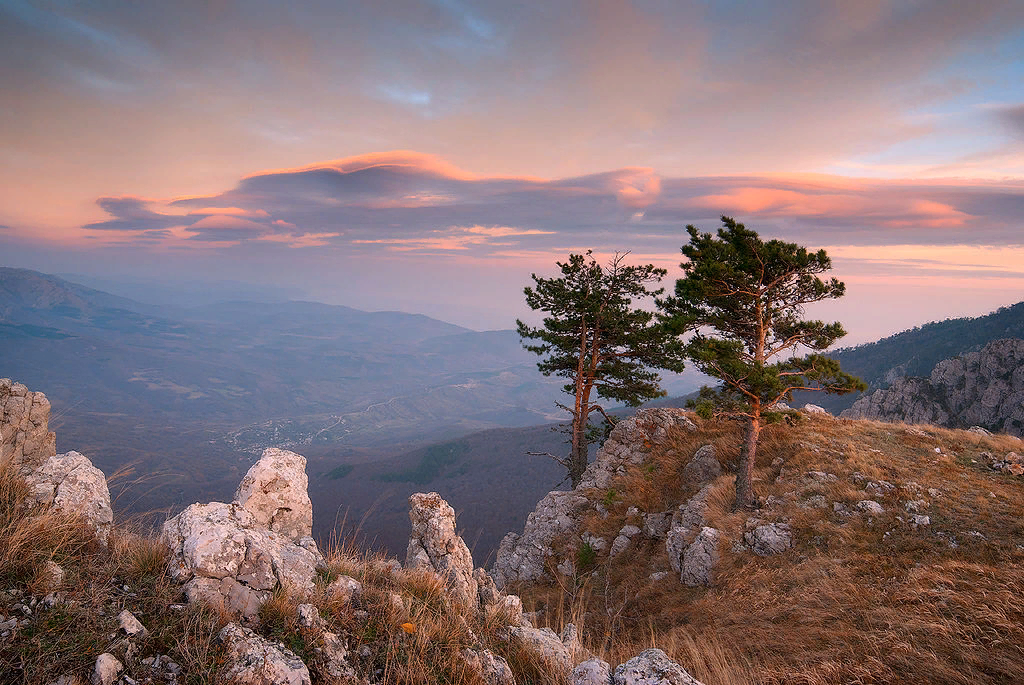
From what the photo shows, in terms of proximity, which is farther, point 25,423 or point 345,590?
point 25,423

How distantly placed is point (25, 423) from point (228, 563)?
811 cm

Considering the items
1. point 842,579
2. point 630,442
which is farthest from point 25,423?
point 630,442

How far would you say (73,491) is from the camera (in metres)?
6.21

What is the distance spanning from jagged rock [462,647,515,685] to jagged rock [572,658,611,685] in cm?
72

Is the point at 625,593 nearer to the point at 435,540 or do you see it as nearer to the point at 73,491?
the point at 435,540

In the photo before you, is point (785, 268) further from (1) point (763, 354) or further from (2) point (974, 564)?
(2) point (974, 564)

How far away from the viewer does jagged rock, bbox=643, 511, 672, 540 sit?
15664mm

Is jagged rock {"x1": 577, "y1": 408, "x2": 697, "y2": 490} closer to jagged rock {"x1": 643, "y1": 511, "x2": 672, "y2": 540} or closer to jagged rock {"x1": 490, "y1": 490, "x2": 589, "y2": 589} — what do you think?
jagged rock {"x1": 490, "y1": 490, "x2": 589, "y2": 589}

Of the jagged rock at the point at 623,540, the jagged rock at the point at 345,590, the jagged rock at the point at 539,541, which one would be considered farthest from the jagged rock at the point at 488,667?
the jagged rock at the point at 539,541

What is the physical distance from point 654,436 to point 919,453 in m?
9.42

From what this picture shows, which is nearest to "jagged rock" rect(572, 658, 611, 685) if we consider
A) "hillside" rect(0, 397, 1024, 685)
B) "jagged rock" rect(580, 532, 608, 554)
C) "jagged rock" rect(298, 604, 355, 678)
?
"hillside" rect(0, 397, 1024, 685)

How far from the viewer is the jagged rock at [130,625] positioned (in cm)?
411

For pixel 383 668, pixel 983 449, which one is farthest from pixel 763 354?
pixel 383 668

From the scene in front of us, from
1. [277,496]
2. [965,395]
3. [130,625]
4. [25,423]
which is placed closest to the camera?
[130,625]
